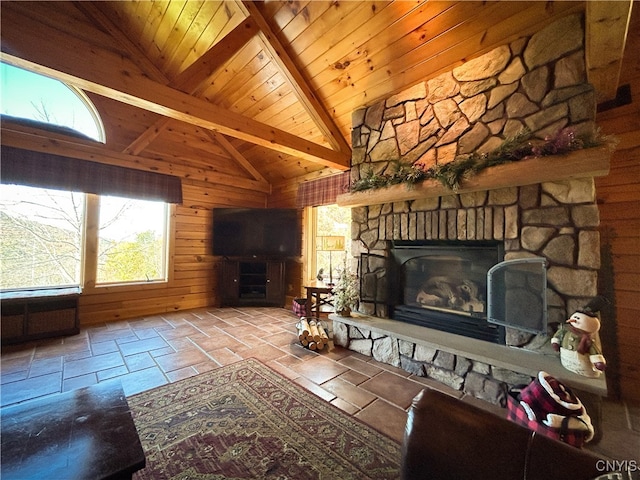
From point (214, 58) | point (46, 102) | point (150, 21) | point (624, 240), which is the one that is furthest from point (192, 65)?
point (624, 240)

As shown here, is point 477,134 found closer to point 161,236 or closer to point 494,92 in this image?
point 494,92

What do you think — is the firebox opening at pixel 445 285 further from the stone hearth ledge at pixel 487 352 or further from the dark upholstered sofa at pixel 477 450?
the dark upholstered sofa at pixel 477 450

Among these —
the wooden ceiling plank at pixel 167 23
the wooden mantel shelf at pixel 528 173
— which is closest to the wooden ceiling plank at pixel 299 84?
the wooden ceiling plank at pixel 167 23

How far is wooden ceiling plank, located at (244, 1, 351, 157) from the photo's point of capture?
2.72m

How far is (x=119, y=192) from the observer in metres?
3.67

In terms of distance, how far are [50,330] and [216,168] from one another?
10.4 ft

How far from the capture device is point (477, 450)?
0.72 meters

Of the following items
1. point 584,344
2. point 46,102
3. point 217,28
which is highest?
point 217,28

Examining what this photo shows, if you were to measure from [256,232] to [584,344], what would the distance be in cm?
422

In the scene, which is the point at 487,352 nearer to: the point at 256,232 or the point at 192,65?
the point at 192,65

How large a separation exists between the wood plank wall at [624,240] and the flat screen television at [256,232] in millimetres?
3786

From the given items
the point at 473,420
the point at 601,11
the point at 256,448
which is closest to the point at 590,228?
the point at 601,11

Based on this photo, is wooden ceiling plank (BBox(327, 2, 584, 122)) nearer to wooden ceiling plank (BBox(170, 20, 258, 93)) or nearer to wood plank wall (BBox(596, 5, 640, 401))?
wood plank wall (BBox(596, 5, 640, 401))

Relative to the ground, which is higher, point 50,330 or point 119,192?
point 119,192
